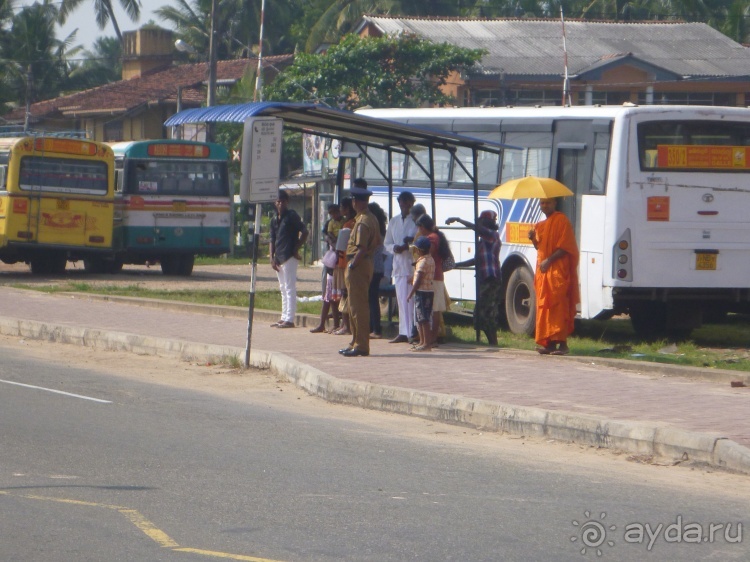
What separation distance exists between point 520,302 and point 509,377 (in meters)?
5.12

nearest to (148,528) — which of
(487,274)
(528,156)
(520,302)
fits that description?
(487,274)

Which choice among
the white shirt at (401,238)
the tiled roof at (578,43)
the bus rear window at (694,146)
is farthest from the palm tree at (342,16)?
the white shirt at (401,238)

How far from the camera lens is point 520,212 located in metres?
16.2

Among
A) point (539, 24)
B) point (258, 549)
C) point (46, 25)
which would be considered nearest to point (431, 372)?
point (258, 549)

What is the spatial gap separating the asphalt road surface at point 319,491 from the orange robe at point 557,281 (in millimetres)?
3376

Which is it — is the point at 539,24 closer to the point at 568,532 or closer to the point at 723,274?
the point at 723,274

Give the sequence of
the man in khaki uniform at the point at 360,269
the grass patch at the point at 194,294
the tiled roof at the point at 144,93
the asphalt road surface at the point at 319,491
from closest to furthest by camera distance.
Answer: the asphalt road surface at the point at 319,491, the man in khaki uniform at the point at 360,269, the grass patch at the point at 194,294, the tiled roof at the point at 144,93

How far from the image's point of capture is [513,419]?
9227 millimetres

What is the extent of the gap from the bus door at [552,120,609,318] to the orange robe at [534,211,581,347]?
1.60m

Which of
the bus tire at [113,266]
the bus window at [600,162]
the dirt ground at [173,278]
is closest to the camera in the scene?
the bus window at [600,162]

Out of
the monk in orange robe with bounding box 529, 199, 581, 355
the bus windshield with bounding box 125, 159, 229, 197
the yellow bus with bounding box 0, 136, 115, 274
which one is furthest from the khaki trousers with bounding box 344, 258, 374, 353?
the bus windshield with bounding box 125, 159, 229, 197

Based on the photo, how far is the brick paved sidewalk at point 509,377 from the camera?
9289 millimetres

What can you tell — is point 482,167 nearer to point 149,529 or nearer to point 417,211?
point 417,211

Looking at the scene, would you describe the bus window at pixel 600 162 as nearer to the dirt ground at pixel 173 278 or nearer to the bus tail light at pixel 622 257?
the bus tail light at pixel 622 257
